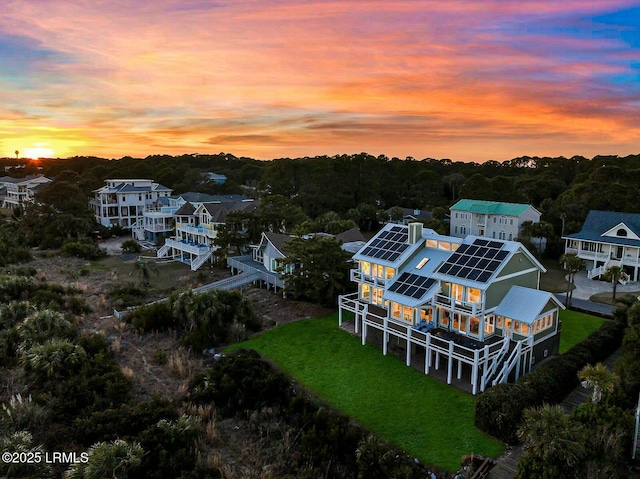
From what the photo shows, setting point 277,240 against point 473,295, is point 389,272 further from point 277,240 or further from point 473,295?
point 277,240

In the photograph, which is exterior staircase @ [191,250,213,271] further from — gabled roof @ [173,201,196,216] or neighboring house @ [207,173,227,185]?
neighboring house @ [207,173,227,185]

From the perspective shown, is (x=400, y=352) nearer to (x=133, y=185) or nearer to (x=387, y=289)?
(x=387, y=289)

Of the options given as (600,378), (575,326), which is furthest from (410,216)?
(600,378)

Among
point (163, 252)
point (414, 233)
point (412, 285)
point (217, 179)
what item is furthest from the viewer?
point (217, 179)

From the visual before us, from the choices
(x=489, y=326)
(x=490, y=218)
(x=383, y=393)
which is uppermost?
(x=490, y=218)

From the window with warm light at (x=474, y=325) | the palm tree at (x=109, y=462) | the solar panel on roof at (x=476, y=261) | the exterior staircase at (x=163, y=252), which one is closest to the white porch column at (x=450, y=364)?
the window with warm light at (x=474, y=325)

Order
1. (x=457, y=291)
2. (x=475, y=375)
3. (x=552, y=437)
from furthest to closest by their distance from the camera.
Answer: (x=457, y=291), (x=475, y=375), (x=552, y=437)

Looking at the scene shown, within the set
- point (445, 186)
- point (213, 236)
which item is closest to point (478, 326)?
point (213, 236)
